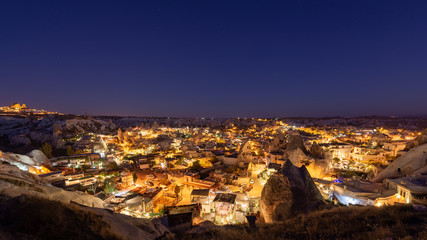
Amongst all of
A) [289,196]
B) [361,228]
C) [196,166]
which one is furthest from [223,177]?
[361,228]

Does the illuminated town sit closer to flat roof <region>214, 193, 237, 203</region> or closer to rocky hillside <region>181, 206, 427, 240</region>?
flat roof <region>214, 193, 237, 203</region>

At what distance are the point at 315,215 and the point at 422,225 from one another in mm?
2685

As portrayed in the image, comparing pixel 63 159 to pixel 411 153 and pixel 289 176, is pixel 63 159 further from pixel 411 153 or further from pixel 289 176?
pixel 411 153

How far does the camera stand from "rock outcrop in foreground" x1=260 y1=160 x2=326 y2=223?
33.1 feet

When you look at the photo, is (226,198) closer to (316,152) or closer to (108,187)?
(108,187)

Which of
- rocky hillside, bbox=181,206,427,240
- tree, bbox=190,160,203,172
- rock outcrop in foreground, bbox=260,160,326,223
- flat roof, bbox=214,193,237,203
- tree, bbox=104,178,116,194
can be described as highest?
rocky hillside, bbox=181,206,427,240

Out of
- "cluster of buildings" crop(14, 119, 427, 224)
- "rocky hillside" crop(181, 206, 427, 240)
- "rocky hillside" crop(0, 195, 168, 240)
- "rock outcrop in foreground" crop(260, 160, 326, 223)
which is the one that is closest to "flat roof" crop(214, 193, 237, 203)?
"cluster of buildings" crop(14, 119, 427, 224)

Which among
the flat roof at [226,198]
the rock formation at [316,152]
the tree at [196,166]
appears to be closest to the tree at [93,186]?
the tree at [196,166]

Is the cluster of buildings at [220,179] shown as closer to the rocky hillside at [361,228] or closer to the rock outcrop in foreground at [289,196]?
the rock outcrop in foreground at [289,196]

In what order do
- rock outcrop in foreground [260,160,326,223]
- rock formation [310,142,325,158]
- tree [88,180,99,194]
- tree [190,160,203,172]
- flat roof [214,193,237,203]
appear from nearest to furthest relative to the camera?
rock outcrop in foreground [260,160,326,223]
flat roof [214,193,237,203]
tree [88,180,99,194]
rock formation [310,142,325,158]
tree [190,160,203,172]

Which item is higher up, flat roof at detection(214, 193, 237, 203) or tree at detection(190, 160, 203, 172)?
flat roof at detection(214, 193, 237, 203)

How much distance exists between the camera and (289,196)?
1066cm

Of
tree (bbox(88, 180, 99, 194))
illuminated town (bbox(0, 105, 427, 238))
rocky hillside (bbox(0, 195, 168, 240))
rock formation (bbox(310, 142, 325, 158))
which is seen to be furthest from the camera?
rock formation (bbox(310, 142, 325, 158))

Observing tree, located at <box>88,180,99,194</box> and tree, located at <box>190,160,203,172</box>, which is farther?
tree, located at <box>190,160,203,172</box>
